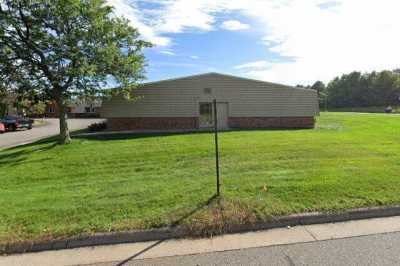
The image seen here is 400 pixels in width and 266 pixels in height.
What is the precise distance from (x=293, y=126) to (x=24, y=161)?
16.6 m

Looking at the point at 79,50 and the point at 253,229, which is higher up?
the point at 79,50

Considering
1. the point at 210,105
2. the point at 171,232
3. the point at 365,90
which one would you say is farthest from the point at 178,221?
the point at 365,90

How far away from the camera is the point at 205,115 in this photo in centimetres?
2047

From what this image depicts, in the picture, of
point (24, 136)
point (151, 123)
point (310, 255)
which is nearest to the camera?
point (310, 255)

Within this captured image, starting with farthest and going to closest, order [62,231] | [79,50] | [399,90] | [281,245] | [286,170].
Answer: [399,90] < [79,50] < [286,170] < [62,231] < [281,245]

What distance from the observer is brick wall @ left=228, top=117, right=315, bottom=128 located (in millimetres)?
20609

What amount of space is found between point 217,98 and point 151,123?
4687mm

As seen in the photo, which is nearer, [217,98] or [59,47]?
[59,47]

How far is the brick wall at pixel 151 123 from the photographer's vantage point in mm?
19766

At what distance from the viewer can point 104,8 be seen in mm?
12812

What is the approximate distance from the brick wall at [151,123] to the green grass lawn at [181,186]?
961 centimetres

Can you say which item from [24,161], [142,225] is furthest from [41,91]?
[142,225]

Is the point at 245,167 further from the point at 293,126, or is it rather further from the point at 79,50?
the point at 293,126

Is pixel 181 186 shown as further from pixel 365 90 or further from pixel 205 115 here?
pixel 365 90
